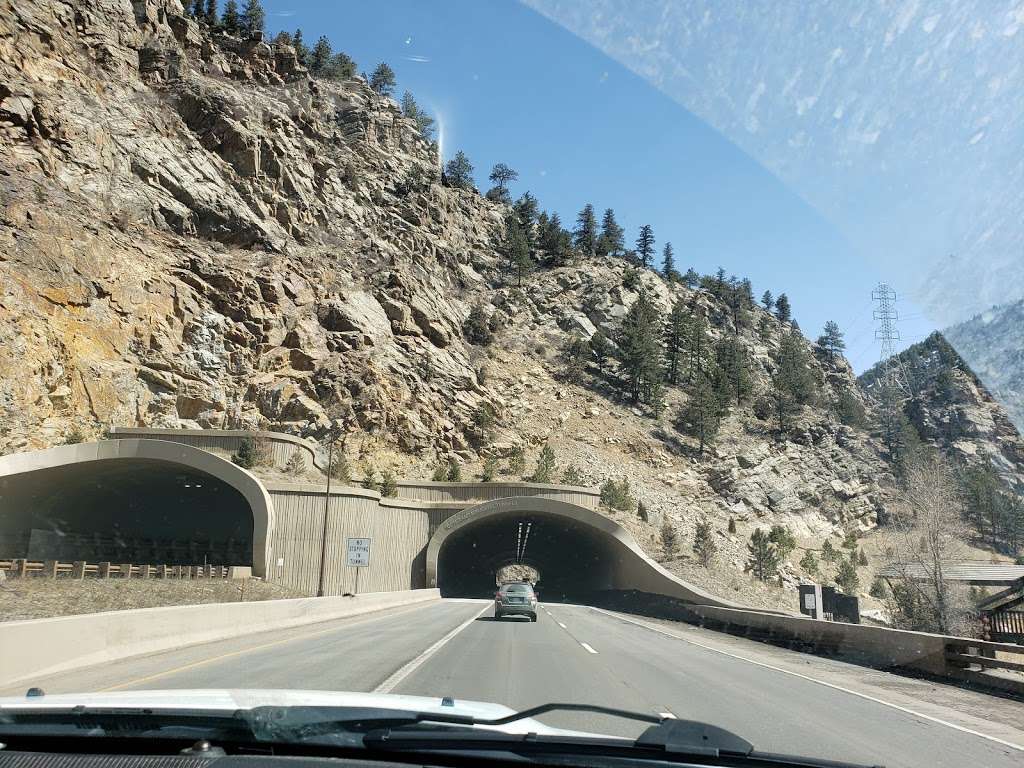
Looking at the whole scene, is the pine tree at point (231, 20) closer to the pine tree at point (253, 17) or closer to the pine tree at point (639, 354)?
the pine tree at point (253, 17)

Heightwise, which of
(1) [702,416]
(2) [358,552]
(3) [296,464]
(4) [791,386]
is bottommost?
(2) [358,552]

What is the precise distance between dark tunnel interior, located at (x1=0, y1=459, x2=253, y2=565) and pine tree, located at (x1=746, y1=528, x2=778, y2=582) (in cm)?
3860

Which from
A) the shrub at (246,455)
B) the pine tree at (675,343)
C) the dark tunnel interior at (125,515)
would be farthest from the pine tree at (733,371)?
the dark tunnel interior at (125,515)

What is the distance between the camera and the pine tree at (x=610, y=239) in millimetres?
124369

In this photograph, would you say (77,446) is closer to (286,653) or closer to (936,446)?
(286,653)

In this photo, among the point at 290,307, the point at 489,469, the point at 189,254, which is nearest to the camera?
the point at 189,254

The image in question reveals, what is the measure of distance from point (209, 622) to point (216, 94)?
66.2 meters

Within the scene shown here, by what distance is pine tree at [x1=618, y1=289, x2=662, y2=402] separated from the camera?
86.4m

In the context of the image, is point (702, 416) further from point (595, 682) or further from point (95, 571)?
point (595, 682)

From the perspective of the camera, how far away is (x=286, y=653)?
1388 cm

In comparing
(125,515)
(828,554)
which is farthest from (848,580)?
(125,515)

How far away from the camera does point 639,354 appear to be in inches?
3396

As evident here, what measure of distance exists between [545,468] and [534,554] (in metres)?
18.7

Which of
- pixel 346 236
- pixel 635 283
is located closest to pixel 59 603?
pixel 346 236
